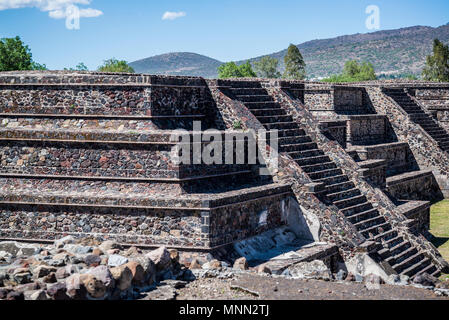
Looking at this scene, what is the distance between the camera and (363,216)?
13.7m

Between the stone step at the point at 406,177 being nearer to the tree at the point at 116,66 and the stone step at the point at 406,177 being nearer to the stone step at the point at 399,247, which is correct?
the stone step at the point at 399,247

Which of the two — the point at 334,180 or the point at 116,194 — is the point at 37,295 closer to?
the point at 116,194

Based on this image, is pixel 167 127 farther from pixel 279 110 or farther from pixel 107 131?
pixel 279 110

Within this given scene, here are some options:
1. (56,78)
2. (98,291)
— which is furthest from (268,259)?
(56,78)

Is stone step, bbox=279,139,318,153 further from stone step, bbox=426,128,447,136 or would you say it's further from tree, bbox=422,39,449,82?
tree, bbox=422,39,449,82

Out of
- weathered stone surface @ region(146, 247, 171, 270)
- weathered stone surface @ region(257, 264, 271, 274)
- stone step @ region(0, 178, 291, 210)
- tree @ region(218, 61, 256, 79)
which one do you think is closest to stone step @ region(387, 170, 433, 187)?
stone step @ region(0, 178, 291, 210)

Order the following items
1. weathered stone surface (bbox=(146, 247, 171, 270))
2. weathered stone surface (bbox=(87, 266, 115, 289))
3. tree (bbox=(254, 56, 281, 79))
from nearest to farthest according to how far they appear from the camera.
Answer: weathered stone surface (bbox=(87, 266, 115, 289)) < weathered stone surface (bbox=(146, 247, 171, 270)) < tree (bbox=(254, 56, 281, 79))

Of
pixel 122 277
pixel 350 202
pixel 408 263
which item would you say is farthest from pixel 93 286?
pixel 408 263

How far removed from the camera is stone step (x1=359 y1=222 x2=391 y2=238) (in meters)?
13.2

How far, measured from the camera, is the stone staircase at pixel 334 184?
1326 cm

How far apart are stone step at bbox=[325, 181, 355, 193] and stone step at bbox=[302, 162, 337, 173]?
537 millimetres

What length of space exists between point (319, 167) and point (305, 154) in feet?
1.43

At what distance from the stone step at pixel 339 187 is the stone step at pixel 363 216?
720mm
